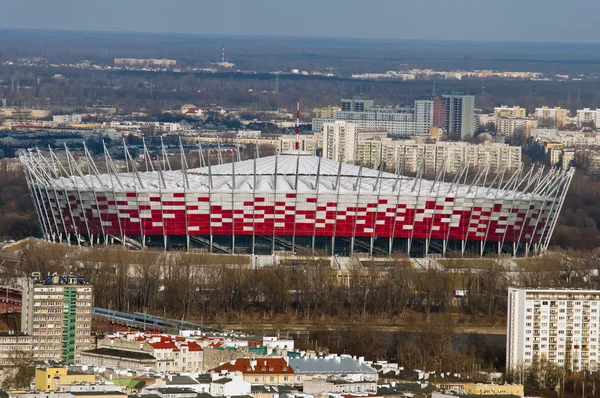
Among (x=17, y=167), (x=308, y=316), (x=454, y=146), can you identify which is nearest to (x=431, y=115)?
(x=454, y=146)

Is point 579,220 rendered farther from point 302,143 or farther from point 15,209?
point 302,143

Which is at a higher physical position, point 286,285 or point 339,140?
point 286,285

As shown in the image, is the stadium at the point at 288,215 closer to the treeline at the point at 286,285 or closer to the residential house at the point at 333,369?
the treeline at the point at 286,285

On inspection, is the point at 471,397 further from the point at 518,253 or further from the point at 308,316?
the point at 518,253

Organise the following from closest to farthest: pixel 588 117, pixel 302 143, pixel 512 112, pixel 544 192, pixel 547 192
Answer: pixel 547 192 → pixel 544 192 → pixel 302 143 → pixel 588 117 → pixel 512 112

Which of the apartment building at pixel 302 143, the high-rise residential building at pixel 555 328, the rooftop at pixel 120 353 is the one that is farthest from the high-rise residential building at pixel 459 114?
the rooftop at pixel 120 353

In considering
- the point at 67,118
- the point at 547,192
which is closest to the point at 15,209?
the point at 547,192
